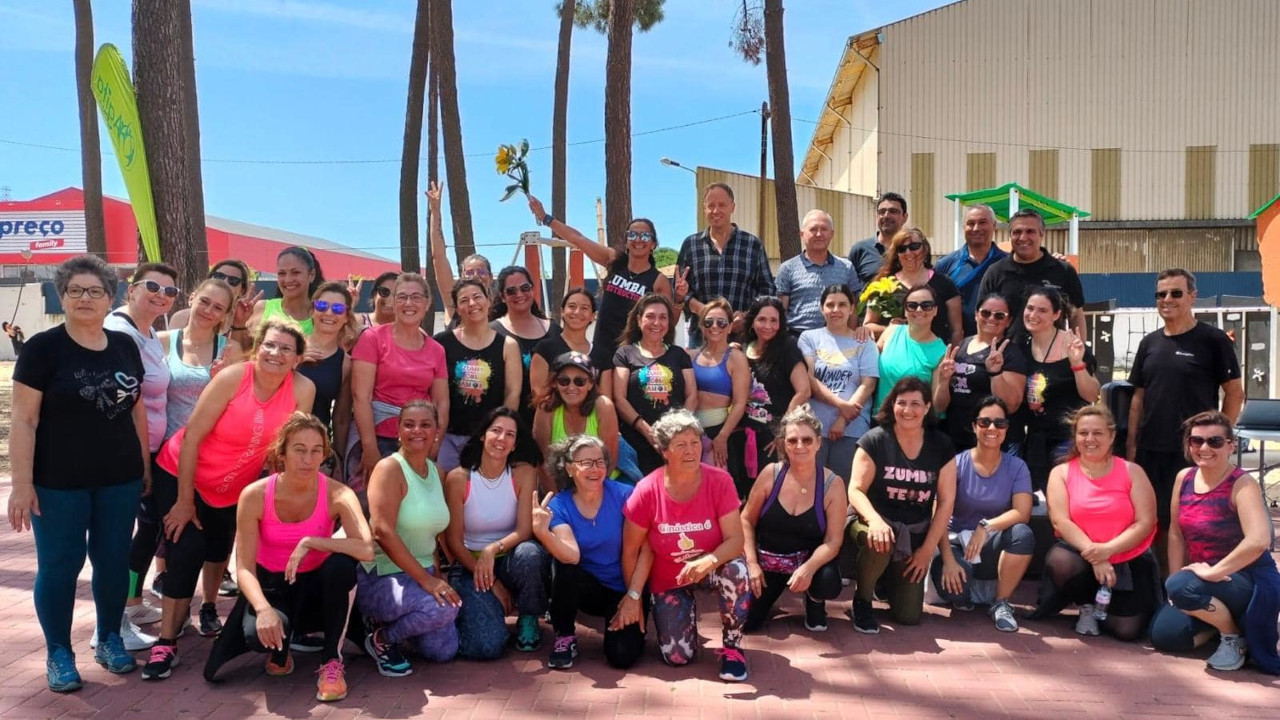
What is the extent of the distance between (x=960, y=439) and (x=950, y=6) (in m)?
27.7

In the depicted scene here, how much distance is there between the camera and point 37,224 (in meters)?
47.8

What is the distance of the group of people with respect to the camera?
13.8ft

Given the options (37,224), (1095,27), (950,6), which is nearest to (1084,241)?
(1095,27)

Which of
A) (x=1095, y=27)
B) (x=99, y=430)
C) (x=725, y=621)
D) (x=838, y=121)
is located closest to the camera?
(x=99, y=430)

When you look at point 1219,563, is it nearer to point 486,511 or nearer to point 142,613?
point 486,511

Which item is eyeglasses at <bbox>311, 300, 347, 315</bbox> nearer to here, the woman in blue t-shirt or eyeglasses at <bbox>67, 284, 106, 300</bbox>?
eyeglasses at <bbox>67, 284, 106, 300</bbox>

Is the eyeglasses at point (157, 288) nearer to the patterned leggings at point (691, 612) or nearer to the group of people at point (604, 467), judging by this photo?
the group of people at point (604, 467)

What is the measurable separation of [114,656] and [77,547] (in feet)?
1.89

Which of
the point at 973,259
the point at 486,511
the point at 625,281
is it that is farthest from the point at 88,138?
the point at 973,259

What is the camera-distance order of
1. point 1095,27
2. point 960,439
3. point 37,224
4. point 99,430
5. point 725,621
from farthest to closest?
point 37,224, point 1095,27, point 960,439, point 725,621, point 99,430

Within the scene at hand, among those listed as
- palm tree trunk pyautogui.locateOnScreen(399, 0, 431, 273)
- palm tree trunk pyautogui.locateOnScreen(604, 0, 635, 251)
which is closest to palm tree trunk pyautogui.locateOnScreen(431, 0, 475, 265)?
palm tree trunk pyautogui.locateOnScreen(399, 0, 431, 273)

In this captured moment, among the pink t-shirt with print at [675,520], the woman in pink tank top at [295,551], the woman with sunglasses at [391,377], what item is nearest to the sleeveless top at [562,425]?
the woman with sunglasses at [391,377]

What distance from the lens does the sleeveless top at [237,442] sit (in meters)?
4.41

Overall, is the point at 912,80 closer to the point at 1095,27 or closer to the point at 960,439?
the point at 1095,27
